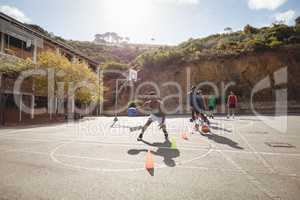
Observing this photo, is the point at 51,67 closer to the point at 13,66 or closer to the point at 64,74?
the point at 64,74

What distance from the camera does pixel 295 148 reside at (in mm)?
5418

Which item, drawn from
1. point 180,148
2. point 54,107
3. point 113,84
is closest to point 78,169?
point 180,148

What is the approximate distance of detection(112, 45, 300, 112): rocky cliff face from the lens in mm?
26047

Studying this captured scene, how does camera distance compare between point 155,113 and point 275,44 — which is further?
point 275,44

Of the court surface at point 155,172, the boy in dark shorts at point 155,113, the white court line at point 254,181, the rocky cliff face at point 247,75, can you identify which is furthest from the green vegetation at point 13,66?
the rocky cliff face at point 247,75

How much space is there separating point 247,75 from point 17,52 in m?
29.5

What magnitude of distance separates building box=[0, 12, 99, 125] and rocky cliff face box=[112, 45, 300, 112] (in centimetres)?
1838

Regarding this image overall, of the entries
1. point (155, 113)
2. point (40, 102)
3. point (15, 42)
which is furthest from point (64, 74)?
point (155, 113)

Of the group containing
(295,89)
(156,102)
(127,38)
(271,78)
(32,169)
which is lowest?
(32,169)

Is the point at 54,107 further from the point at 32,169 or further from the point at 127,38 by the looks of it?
the point at 127,38

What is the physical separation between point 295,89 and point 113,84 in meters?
30.6

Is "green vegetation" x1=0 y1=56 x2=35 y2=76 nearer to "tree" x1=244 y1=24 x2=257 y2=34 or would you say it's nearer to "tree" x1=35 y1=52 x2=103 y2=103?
"tree" x1=35 y1=52 x2=103 y2=103

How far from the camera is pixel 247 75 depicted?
28266mm

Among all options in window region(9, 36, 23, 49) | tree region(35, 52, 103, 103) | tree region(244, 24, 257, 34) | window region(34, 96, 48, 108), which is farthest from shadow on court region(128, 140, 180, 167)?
tree region(244, 24, 257, 34)
